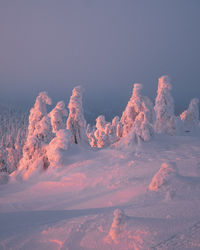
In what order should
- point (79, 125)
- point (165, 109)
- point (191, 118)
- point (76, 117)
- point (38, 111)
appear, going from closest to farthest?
point (38, 111)
point (76, 117)
point (79, 125)
point (165, 109)
point (191, 118)

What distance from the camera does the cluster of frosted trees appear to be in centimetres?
1594

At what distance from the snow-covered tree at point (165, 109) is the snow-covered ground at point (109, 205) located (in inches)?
573

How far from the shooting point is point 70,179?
12.4 m

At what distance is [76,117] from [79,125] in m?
1.30

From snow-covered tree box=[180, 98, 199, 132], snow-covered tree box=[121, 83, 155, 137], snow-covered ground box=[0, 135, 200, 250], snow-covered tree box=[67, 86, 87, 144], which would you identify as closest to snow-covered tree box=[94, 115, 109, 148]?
snow-covered tree box=[67, 86, 87, 144]

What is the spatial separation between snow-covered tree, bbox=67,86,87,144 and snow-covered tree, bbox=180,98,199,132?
21765 mm

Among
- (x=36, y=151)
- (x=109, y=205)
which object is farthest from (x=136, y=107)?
(x=109, y=205)

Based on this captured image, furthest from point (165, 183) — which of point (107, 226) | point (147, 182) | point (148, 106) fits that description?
point (148, 106)

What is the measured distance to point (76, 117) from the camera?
86.6 feet

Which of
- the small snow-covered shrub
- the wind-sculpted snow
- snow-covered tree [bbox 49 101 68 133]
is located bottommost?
the wind-sculpted snow

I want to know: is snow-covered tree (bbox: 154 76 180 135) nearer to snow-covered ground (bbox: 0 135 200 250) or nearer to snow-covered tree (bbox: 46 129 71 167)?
snow-covered ground (bbox: 0 135 200 250)

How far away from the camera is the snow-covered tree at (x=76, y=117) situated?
85.4ft

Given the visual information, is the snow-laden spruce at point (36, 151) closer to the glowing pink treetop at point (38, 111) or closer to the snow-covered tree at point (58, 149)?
the snow-covered tree at point (58, 149)

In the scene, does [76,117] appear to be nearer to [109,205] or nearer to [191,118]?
[109,205]
